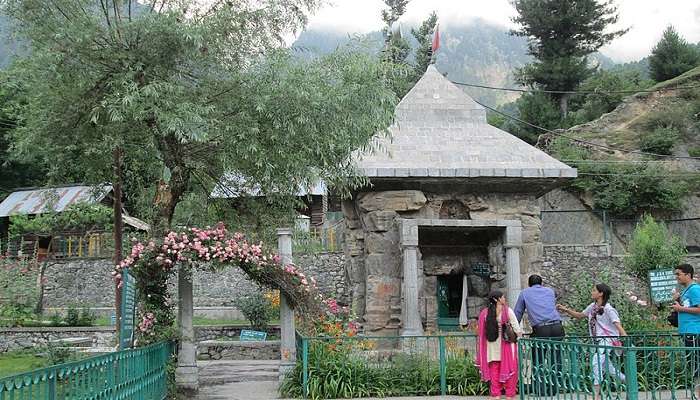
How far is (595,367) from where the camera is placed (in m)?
6.87

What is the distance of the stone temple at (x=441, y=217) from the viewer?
12.4 metres

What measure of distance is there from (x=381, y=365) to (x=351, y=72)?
4507mm

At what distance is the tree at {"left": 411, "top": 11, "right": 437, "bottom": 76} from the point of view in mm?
36672

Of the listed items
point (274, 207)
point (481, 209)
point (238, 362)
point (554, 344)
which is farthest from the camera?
point (238, 362)

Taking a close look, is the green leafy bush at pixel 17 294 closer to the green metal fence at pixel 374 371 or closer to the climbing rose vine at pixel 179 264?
the climbing rose vine at pixel 179 264

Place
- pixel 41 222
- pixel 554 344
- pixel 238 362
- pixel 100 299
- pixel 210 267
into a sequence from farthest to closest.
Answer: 1. pixel 41 222
2. pixel 100 299
3. pixel 238 362
4. pixel 210 267
5. pixel 554 344

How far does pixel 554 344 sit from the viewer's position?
7141 millimetres

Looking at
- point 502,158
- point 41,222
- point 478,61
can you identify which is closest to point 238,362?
point 502,158

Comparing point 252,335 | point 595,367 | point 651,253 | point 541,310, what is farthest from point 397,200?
point 651,253

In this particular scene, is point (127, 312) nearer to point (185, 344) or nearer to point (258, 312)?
point (185, 344)

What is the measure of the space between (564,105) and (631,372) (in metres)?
31.1

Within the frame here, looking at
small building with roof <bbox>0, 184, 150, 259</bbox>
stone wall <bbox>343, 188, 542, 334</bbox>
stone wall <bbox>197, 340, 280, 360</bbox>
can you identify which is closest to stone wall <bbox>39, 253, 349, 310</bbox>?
small building with roof <bbox>0, 184, 150, 259</bbox>

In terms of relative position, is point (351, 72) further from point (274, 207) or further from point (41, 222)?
point (41, 222)

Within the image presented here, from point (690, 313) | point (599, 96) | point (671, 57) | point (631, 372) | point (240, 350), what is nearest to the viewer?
point (631, 372)
